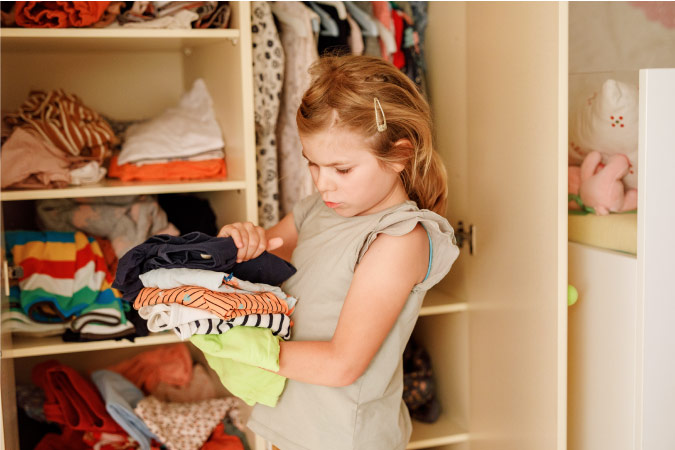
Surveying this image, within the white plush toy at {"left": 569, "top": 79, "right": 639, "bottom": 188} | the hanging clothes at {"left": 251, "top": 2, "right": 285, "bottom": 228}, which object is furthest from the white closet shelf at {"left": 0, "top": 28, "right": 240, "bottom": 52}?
the white plush toy at {"left": 569, "top": 79, "right": 639, "bottom": 188}

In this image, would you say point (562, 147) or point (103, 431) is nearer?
point (562, 147)

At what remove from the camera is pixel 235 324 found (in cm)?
115

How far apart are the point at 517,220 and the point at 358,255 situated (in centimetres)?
49

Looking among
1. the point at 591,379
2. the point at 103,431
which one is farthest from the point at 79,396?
the point at 591,379

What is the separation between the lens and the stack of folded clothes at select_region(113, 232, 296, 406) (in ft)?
3.68

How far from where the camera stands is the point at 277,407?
1.33 m

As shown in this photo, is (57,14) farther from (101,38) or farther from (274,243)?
(274,243)

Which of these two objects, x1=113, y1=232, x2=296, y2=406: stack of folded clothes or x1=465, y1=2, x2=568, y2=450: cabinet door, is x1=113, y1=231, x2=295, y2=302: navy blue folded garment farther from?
x1=465, y1=2, x2=568, y2=450: cabinet door

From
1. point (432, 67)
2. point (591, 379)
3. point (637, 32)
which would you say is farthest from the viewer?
point (432, 67)

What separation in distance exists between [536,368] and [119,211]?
105cm

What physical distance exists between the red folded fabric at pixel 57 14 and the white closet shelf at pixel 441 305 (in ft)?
3.42

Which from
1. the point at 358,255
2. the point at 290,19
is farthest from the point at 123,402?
the point at 290,19

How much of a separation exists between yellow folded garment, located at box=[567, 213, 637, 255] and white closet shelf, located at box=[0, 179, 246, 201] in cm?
75

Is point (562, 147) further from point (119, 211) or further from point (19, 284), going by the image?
point (19, 284)
